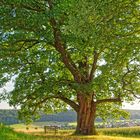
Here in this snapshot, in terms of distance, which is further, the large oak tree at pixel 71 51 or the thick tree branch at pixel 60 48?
the thick tree branch at pixel 60 48

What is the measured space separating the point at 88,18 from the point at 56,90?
24.6m

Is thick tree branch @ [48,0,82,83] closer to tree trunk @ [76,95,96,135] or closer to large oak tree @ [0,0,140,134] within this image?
large oak tree @ [0,0,140,134]

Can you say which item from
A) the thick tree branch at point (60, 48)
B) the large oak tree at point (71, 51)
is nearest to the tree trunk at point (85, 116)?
the large oak tree at point (71, 51)

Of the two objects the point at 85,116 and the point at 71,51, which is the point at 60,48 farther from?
the point at 85,116

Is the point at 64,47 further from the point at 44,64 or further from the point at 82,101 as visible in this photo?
the point at 82,101

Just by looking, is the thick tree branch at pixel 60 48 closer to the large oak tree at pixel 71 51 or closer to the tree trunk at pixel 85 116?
the large oak tree at pixel 71 51

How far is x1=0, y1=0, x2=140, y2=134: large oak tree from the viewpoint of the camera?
31781 millimetres

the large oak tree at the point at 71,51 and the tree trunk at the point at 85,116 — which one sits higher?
the large oak tree at the point at 71,51

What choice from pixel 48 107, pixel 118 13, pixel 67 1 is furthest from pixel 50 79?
pixel 118 13

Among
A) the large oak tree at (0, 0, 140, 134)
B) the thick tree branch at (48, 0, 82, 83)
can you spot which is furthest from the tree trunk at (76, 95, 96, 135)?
the thick tree branch at (48, 0, 82, 83)

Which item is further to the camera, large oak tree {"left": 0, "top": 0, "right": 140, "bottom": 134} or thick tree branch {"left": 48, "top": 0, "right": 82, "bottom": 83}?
thick tree branch {"left": 48, "top": 0, "right": 82, "bottom": 83}

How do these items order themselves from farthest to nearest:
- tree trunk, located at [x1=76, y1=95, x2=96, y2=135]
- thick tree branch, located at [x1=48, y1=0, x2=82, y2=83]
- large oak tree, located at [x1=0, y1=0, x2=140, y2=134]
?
1. tree trunk, located at [x1=76, y1=95, x2=96, y2=135]
2. thick tree branch, located at [x1=48, y1=0, x2=82, y2=83]
3. large oak tree, located at [x1=0, y1=0, x2=140, y2=134]

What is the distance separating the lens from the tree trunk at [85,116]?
52719mm

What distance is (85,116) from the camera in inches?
2099
